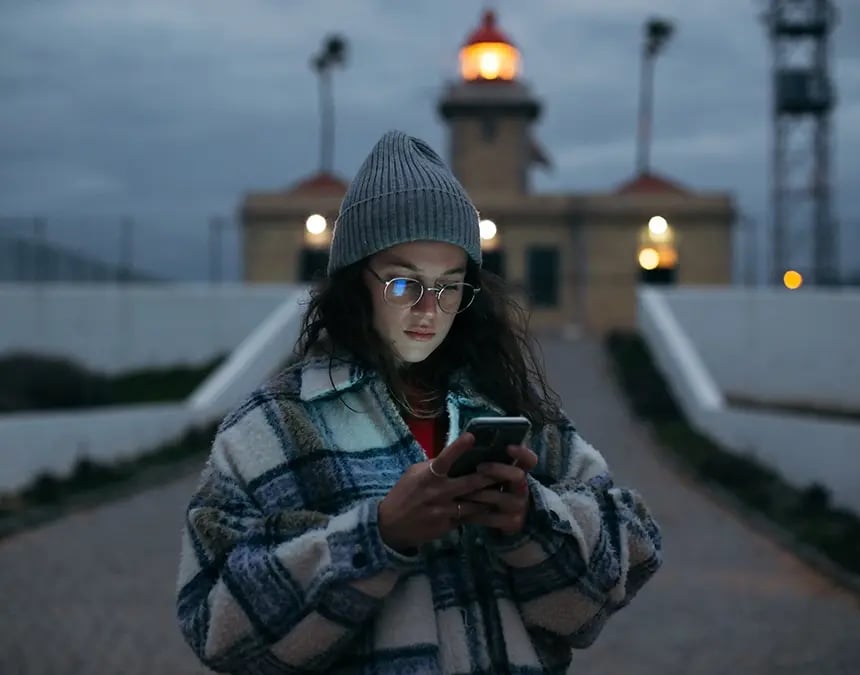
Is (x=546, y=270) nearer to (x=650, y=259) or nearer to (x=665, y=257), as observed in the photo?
(x=665, y=257)

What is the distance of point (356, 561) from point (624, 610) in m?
7.62

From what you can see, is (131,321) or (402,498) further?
(131,321)

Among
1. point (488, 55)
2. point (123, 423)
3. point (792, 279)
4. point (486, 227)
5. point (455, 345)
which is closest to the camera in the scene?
point (455, 345)

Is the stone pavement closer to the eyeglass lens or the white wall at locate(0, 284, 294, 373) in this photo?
the eyeglass lens

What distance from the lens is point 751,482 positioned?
15.8 meters

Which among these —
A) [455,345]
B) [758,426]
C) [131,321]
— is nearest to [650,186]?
[131,321]

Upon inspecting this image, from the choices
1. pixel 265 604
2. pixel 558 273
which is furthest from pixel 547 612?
pixel 558 273

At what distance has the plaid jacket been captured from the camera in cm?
233

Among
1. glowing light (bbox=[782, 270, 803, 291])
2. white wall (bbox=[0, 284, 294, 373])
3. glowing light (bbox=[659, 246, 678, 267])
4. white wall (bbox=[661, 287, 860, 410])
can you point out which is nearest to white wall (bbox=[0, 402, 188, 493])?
white wall (bbox=[0, 284, 294, 373])

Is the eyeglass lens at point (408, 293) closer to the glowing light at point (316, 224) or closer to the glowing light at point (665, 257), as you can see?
the glowing light at point (316, 224)

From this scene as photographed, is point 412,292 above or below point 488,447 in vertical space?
above

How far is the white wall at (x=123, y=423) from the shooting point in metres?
15.6

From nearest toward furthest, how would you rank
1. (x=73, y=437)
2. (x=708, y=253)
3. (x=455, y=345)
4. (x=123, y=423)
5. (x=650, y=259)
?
1. (x=455, y=345)
2. (x=73, y=437)
3. (x=123, y=423)
4. (x=650, y=259)
5. (x=708, y=253)

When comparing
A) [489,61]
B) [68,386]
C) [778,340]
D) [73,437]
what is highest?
[489,61]
